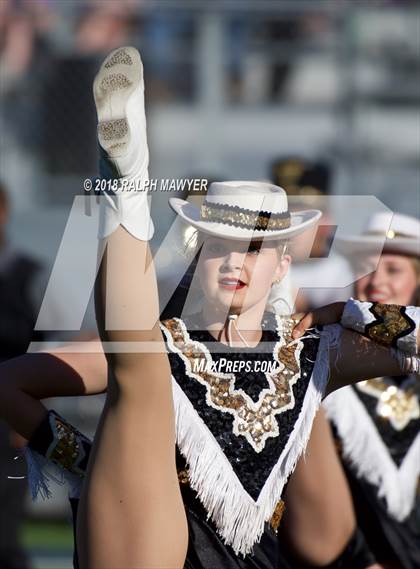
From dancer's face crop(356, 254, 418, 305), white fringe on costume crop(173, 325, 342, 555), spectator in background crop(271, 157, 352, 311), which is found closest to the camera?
white fringe on costume crop(173, 325, 342, 555)

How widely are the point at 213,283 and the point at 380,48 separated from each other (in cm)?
531

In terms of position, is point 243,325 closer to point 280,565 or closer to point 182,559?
point 182,559

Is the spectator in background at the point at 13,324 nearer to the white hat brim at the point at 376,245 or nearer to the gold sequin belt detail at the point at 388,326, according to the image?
the white hat brim at the point at 376,245

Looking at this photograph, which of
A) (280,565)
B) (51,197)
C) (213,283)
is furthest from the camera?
(51,197)

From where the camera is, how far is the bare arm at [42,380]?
2711 mm

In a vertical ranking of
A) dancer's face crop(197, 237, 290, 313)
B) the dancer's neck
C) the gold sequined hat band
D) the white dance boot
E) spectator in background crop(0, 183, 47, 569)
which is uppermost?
the white dance boot

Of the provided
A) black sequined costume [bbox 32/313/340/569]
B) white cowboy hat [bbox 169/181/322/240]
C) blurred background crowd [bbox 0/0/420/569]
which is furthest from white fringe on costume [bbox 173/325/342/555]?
blurred background crowd [bbox 0/0/420/569]

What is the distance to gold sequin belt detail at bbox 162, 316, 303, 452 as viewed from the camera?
2.73 meters

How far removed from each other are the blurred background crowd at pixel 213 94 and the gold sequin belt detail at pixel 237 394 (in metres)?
3.68

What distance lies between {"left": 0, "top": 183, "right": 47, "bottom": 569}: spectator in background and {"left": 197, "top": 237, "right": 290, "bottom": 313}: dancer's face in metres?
2.70

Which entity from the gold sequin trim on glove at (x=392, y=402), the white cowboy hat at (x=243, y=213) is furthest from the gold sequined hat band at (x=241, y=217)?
the gold sequin trim on glove at (x=392, y=402)

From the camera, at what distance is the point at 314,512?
3658 millimetres

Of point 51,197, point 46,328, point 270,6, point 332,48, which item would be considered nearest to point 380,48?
point 332,48

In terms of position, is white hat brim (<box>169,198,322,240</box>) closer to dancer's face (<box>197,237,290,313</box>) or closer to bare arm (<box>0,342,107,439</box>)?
dancer's face (<box>197,237,290,313</box>)
